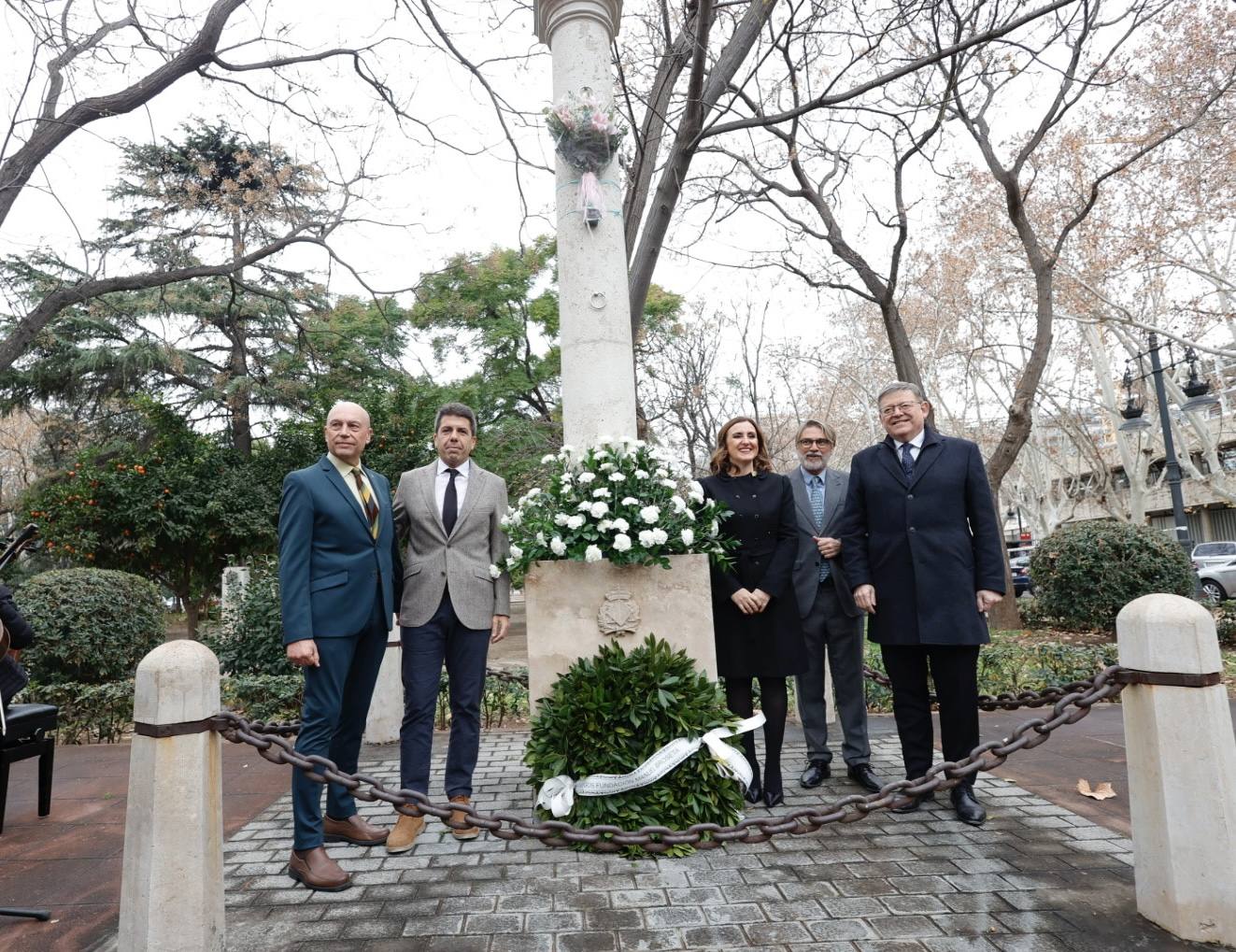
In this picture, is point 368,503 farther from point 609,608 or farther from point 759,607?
point 759,607

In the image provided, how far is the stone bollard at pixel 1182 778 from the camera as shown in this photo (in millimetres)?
2475

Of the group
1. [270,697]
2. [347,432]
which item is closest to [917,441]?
[347,432]

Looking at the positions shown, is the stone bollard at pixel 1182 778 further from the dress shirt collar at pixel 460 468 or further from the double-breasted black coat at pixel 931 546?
the dress shirt collar at pixel 460 468

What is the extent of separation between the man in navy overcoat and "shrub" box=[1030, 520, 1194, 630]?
7.92 metres

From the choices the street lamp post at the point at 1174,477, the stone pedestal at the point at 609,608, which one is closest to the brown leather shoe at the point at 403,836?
the stone pedestal at the point at 609,608

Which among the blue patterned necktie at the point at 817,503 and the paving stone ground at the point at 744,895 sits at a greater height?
the blue patterned necktie at the point at 817,503

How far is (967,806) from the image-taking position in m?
3.79

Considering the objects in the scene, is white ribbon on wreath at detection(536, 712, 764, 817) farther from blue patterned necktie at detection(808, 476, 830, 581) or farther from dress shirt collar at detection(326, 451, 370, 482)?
dress shirt collar at detection(326, 451, 370, 482)

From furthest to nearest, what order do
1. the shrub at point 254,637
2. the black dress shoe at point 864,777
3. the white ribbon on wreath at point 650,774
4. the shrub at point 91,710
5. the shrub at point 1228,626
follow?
the shrub at point 1228,626, the shrub at point 254,637, the shrub at point 91,710, the black dress shoe at point 864,777, the white ribbon on wreath at point 650,774

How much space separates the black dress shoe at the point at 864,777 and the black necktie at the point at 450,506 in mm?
2806

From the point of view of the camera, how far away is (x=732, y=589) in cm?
408

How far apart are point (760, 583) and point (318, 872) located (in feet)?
8.26

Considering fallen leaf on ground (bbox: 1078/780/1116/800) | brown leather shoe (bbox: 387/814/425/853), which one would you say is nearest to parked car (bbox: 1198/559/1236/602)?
fallen leaf on ground (bbox: 1078/780/1116/800)

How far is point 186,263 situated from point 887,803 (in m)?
12.4
